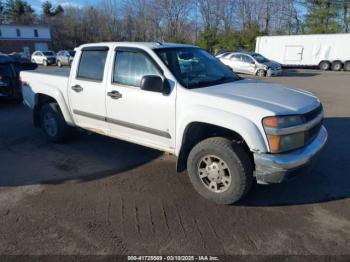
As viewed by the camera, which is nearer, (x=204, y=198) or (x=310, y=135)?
(x=310, y=135)

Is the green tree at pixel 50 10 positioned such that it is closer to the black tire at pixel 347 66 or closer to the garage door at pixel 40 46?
the garage door at pixel 40 46

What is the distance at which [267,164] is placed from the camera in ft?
10.6

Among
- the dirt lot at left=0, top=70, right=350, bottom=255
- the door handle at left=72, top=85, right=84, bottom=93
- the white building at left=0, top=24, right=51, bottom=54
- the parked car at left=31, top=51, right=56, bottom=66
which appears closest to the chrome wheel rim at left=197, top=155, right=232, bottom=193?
the dirt lot at left=0, top=70, right=350, bottom=255

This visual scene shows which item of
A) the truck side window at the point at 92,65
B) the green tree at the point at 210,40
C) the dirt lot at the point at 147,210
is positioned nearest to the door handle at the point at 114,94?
the truck side window at the point at 92,65

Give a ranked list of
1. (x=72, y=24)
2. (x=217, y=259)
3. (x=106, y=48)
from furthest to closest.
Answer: (x=72, y=24) → (x=106, y=48) → (x=217, y=259)

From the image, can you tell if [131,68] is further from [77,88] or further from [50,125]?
[50,125]

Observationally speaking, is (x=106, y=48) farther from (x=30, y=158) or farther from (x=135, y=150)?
(x=30, y=158)

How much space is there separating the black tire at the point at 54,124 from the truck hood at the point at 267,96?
303 centimetres

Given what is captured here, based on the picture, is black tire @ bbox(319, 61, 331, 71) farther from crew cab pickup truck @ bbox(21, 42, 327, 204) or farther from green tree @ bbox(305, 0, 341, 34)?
crew cab pickup truck @ bbox(21, 42, 327, 204)

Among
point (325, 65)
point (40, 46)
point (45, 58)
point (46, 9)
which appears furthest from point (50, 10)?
point (325, 65)

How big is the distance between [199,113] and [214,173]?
75cm

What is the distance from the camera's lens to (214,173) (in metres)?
3.71

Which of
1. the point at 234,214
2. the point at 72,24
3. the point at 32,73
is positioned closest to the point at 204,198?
the point at 234,214

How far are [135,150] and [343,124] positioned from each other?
192 inches
